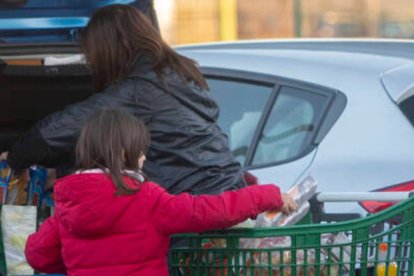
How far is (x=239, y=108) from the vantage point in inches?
225

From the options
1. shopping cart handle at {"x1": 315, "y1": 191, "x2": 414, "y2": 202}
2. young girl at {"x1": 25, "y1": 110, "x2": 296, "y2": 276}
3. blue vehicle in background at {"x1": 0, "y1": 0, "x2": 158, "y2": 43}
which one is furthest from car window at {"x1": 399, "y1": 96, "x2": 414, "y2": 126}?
young girl at {"x1": 25, "y1": 110, "x2": 296, "y2": 276}

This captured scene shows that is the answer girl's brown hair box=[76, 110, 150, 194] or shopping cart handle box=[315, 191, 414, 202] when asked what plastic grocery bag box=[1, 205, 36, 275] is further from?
shopping cart handle box=[315, 191, 414, 202]

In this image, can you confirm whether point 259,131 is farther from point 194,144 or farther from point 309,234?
point 309,234

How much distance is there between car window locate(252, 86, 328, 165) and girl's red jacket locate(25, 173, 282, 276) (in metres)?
1.89

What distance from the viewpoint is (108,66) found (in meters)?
3.98

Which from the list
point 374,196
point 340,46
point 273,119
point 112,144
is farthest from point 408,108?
point 112,144

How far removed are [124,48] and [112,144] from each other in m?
0.63

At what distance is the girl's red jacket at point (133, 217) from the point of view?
336 cm

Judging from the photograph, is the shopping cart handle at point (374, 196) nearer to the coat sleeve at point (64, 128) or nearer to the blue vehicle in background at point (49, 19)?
the coat sleeve at point (64, 128)

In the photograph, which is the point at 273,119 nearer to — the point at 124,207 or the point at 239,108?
the point at 239,108

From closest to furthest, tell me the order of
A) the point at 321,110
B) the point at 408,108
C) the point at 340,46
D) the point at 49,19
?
1. the point at 49,19
2. the point at 408,108
3. the point at 321,110
4. the point at 340,46

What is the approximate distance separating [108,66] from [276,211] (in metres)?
0.88

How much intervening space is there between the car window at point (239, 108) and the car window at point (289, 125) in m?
0.08

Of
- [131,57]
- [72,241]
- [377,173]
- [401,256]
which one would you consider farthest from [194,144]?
[377,173]
